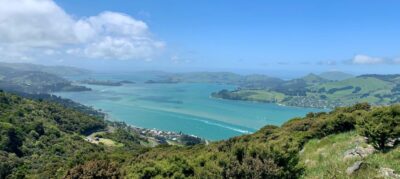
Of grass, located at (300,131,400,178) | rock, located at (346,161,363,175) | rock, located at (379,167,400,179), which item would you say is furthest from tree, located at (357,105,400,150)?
rock, located at (379,167,400,179)

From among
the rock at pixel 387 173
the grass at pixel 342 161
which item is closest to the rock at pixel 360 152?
the grass at pixel 342 161

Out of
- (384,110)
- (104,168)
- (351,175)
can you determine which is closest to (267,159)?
(351,175)

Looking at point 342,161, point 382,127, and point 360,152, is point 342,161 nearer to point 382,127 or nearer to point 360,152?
point 360,152

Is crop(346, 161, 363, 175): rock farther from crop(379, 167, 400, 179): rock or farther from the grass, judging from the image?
crop(379, 167, 400, 179): rock

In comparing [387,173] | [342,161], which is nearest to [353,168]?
[387,173]

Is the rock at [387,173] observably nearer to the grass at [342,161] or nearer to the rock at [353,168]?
the grass at [342,161]
